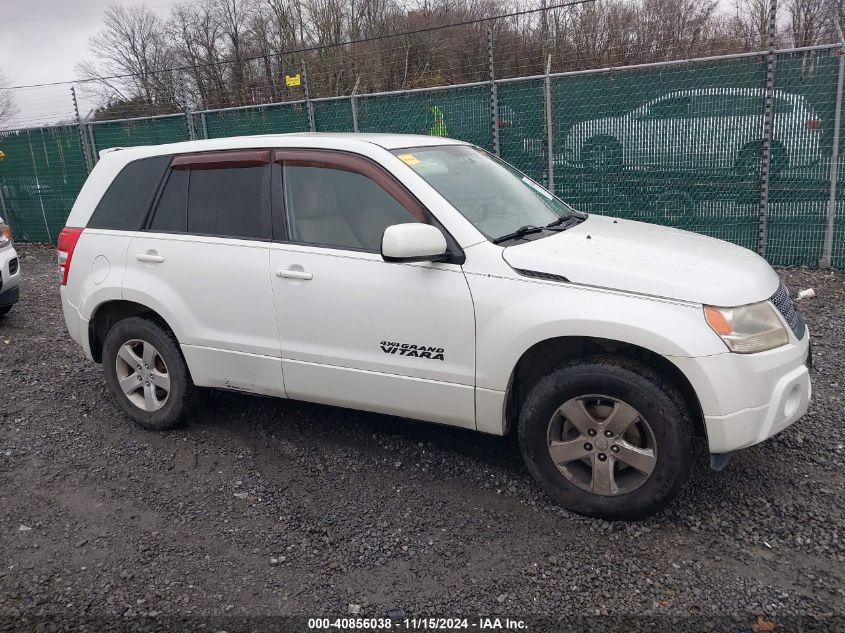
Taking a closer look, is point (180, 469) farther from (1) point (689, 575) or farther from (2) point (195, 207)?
(1) point (689, 575)

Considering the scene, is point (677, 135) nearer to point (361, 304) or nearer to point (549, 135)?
point (549, 135)

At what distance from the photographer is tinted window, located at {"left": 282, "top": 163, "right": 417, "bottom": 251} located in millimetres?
3885

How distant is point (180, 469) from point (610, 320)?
8.72 ft

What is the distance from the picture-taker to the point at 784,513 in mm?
3488

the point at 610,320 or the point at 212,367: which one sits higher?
the point at 610,320

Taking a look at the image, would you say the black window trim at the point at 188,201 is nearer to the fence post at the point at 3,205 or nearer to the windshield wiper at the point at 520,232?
the windshield wiper at the point at 520,232

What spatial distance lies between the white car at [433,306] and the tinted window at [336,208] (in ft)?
0.04

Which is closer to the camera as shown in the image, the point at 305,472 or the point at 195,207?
the point at 305,472

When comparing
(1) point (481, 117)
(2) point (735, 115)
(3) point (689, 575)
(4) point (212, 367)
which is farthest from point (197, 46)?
(3) point (689, 575)

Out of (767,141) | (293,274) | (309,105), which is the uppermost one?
(309,105)

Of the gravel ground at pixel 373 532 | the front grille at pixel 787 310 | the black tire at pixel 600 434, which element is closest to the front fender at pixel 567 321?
the black tire at pixel 600 434

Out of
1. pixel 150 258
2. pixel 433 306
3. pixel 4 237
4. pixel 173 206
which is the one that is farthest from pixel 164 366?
pixel 4 237

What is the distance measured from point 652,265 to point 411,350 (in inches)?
49.0

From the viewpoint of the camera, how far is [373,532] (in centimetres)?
352
